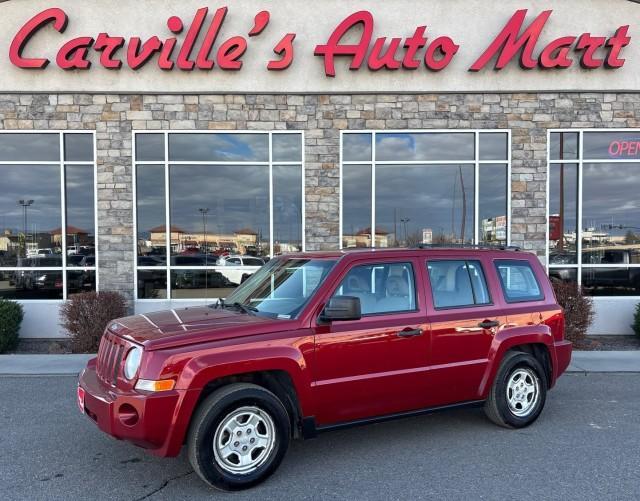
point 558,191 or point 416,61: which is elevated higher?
point 416,61

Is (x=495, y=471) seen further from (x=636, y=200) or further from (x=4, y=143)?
(x=4, y=143)

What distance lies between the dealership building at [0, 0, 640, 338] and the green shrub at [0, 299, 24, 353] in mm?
883

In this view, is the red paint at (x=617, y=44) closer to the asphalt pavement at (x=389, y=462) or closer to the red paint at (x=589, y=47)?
the red paint at (x=589, y=47)

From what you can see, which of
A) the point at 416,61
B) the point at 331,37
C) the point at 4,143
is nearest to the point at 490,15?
the point at 416,61

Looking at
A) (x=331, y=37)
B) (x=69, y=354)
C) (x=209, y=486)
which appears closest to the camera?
(x=209, y=486)

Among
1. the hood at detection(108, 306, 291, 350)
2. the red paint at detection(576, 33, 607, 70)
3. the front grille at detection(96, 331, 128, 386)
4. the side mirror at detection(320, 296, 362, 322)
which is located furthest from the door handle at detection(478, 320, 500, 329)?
the red paint at detection(576, 33, 607, 70)

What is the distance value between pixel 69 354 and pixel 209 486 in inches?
233

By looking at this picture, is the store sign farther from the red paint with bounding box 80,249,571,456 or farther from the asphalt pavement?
the asphalt pavement

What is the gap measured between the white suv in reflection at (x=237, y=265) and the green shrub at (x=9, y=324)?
3.62 meters

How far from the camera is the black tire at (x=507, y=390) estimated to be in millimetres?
5133

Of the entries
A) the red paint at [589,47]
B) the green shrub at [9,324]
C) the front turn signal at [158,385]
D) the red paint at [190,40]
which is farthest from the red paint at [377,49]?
the front turn signal at [158,385]

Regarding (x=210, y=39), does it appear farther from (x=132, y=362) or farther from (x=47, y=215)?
(x=132, y=362)

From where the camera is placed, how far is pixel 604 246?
10.9m

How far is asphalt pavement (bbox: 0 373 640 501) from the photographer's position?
12.9 feet
